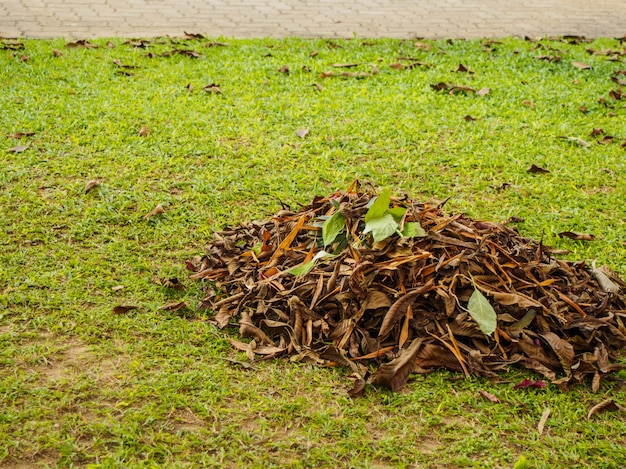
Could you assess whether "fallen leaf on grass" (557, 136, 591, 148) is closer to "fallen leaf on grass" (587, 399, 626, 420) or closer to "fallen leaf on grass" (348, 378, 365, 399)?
"fallen leaf on grass" (587, 399, 626, 420)

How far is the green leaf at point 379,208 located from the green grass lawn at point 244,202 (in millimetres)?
840

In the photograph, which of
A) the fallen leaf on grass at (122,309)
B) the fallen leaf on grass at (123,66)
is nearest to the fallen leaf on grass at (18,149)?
the fallen leaf on grass at (123,66)

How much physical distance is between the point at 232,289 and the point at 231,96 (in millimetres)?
3382

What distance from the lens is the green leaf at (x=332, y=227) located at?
3.91 meters

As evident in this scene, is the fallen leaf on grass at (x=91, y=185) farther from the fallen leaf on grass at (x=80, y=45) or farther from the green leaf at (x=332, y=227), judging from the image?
the fallen leaf on grass at (x=80, y=45)

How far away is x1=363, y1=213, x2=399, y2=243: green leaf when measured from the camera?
3.71 m

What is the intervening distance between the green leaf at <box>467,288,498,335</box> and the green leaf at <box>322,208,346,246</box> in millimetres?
767

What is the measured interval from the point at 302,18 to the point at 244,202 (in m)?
5.42

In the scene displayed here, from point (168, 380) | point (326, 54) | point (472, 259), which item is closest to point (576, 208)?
point (472, 259)

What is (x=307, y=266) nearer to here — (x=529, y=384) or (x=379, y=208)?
(x=379, y=208)

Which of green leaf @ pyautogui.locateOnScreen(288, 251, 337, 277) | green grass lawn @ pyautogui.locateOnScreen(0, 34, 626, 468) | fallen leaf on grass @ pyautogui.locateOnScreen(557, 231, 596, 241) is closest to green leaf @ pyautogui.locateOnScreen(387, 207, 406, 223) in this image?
green leaf @ pyautogui.locateOnScreen(288, 251, 337, 277)

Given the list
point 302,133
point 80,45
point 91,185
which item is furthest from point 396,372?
point 80,45

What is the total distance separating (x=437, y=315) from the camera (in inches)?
142

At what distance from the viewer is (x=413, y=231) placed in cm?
375
